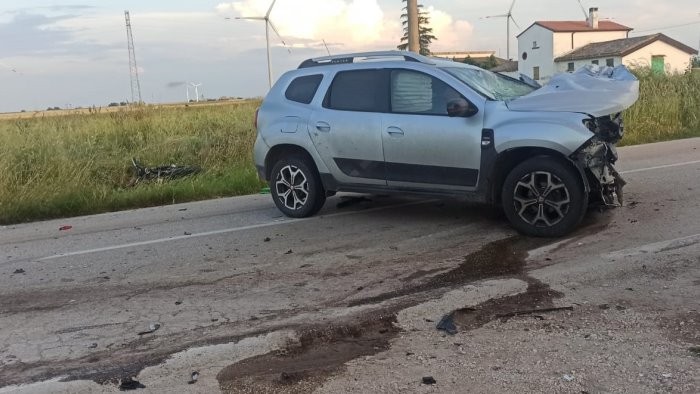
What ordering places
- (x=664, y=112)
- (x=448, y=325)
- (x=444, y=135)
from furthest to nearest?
(x=664, y=112) < (x=444, y=135) < (x=448, y=325)

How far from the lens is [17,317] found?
494 cm

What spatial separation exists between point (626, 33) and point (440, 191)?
7084 cm

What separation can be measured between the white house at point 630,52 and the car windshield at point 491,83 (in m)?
49.9

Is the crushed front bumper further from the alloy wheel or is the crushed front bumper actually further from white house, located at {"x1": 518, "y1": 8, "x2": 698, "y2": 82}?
white house, located at {"x1": 518, "y1": 8, "x2": 698, "y2": 82}

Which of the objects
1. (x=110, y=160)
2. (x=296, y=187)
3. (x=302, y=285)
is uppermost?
(x=110, y=160)

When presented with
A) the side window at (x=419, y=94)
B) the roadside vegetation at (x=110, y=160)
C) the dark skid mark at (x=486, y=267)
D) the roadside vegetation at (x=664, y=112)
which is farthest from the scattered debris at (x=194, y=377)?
the roadside vegetation at (x=664, y=112)

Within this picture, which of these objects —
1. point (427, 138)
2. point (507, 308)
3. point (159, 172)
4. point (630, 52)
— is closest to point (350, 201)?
point (427, 138)

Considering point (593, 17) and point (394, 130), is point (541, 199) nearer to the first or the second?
point (394, 130)

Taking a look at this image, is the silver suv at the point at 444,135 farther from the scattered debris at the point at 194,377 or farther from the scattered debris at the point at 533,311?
the scattered debris at the point at 194,377

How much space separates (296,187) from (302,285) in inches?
108

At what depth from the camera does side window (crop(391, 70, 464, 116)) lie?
6.72 meters

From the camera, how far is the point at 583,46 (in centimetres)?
6525

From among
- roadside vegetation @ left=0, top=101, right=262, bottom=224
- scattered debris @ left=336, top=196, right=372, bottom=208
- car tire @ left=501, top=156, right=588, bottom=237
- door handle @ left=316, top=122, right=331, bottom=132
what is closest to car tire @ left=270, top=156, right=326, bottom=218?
door handle @ left=316, top=122, right=331, bottom=132

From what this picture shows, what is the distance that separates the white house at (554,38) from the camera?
63.8m
